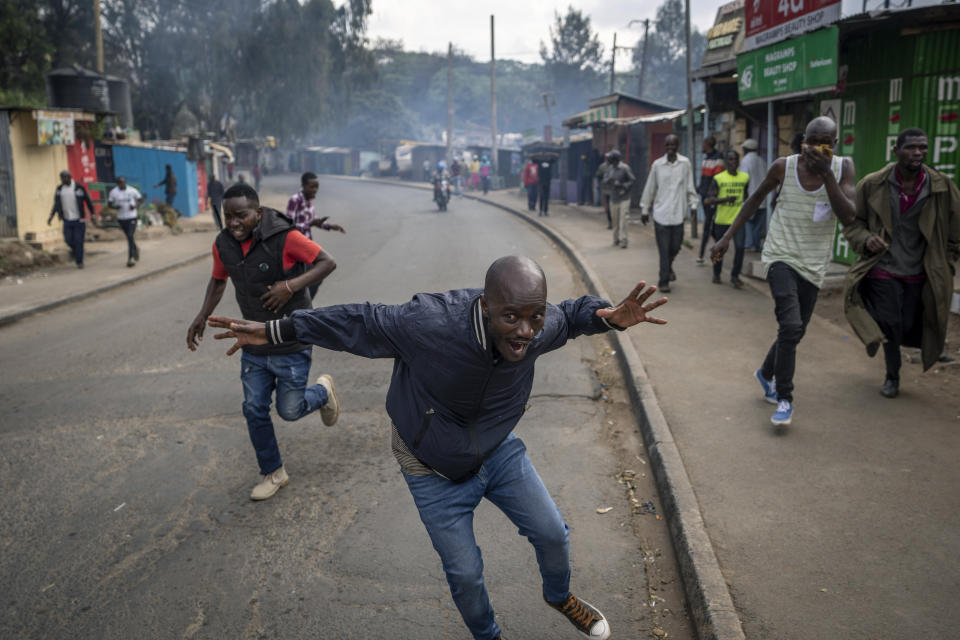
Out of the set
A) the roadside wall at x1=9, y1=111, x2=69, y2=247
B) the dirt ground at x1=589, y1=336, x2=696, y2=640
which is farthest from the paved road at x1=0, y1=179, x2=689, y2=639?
the roadside wall at x1=9, y1=111, x2=69, y2=247

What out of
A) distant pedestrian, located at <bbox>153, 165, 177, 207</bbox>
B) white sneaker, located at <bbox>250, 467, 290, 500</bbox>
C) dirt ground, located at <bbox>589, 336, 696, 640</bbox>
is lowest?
dirt ground, located at <bbox>589, 336, 696, 640</bbox>

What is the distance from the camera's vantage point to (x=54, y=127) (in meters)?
16.3

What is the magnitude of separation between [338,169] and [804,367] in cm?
6589

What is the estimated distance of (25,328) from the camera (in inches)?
378

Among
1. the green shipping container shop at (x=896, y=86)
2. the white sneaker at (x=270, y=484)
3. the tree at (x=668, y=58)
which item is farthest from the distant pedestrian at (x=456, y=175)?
the tree at (x=668, y=58)

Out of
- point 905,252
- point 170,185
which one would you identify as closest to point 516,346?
point 905,252

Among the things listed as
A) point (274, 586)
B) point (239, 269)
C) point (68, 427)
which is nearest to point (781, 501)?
point (274, 586)

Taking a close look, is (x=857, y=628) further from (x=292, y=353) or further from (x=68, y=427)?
(x=68, y=427)

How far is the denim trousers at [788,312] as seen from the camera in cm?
505

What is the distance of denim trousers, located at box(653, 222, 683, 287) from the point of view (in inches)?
390

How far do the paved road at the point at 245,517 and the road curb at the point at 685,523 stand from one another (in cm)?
13

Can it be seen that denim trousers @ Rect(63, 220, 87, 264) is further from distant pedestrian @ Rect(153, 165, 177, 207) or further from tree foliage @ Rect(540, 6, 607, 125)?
tree foliage @ Rect(540, 6, 607, 125)

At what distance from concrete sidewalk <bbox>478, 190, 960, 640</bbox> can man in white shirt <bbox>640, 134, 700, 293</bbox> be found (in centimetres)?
228

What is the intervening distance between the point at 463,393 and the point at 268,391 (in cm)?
220
